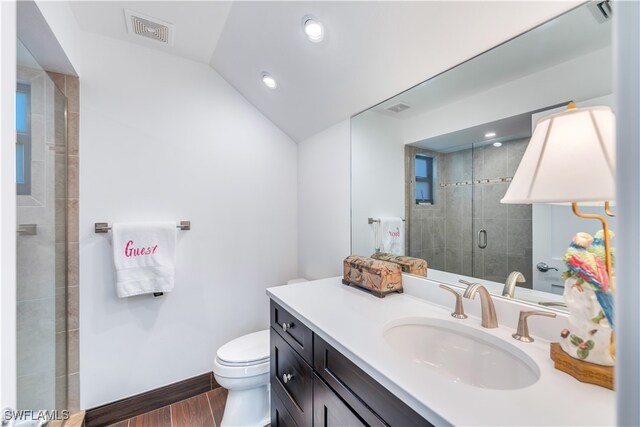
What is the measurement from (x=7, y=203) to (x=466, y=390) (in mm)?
1204

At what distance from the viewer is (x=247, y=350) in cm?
167

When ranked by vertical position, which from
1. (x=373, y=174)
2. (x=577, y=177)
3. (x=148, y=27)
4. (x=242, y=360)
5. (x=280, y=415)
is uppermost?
(x=148, y=27)

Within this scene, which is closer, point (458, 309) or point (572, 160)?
point (572, 160)

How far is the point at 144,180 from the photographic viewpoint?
176 centimetres

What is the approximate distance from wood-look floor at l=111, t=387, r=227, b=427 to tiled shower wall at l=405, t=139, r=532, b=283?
5.30ft

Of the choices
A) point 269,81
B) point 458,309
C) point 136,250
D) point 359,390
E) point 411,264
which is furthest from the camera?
point 269,81

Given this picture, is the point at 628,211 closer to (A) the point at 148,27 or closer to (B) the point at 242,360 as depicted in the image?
(B) the point at 242,360

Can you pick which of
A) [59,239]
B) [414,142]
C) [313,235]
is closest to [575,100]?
[414,142]

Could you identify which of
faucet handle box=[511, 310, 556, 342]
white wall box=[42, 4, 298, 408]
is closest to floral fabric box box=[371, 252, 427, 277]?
faucet handle box=[511, 310, 556, 342]

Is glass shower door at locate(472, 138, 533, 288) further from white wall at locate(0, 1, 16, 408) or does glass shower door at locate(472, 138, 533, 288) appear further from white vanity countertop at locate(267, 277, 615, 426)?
white wall at locate(0, 1, 16, 408)

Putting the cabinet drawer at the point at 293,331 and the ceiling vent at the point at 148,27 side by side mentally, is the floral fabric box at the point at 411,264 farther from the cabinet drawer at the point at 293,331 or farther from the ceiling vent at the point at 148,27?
the ceiling vent at the point at 148,27

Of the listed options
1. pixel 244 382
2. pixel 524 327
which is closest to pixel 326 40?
pixel 524 327

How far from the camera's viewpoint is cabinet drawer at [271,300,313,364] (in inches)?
42.4

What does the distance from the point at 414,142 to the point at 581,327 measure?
3.58 feet
